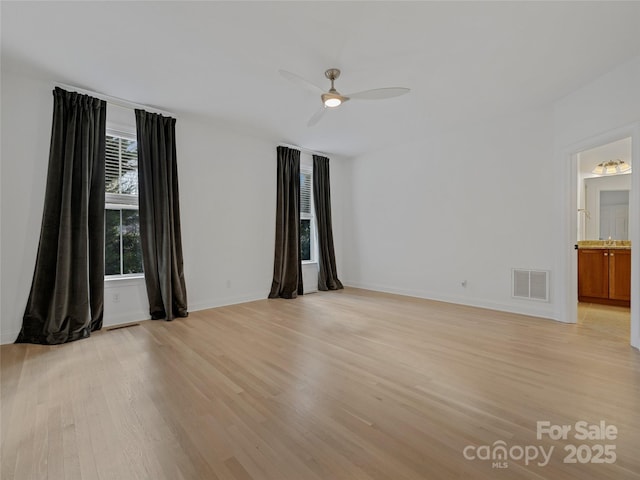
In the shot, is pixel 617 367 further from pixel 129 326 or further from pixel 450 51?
pixel 129 326

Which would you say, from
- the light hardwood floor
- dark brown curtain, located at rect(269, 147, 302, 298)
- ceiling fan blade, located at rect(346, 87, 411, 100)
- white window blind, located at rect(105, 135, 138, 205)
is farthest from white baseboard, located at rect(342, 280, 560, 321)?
white window blind, located at rect(105, 135, 138, 205)

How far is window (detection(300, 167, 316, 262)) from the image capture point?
6008 millimetres

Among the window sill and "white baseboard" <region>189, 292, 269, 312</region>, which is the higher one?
the window sill

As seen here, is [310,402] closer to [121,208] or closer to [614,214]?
[121,208]

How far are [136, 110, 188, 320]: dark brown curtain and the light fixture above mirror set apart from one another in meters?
7.20

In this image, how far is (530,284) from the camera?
158 inches

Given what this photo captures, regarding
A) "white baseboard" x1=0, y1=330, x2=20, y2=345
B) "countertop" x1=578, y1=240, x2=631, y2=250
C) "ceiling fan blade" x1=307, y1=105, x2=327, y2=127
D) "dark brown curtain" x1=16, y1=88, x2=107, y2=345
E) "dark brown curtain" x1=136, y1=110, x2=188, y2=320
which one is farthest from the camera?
"countertop" x1=578, y1=240, x2=631, y2=250

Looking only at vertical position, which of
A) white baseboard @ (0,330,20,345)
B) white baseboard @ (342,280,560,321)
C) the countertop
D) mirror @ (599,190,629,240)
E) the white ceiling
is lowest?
white baseboard @ (342,280,560,321)

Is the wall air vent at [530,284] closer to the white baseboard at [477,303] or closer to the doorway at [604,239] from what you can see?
the white baseboard at [477,303]

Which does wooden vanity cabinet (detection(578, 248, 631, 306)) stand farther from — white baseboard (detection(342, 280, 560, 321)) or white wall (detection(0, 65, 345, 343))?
white wall (detection(0, 65, 345, 343))

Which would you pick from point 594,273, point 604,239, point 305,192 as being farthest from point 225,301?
point 604,239

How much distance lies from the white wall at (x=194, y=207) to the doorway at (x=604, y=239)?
14.9 feet

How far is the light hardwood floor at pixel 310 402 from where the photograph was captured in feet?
4.60

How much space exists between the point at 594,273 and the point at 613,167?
2.00 metres
